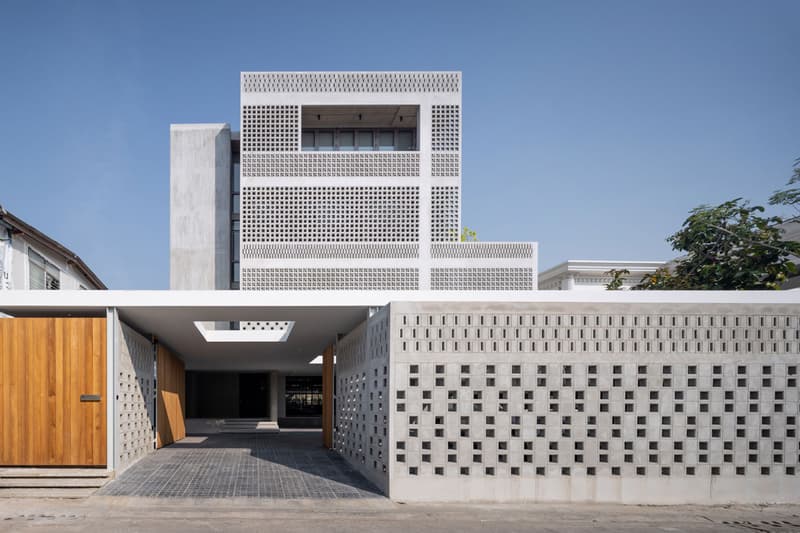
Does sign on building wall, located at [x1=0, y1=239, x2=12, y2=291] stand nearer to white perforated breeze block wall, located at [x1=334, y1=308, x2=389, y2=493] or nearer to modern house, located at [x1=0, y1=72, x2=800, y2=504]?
modern house, located at [x1=0, y1=72, x2=800, y2=504]

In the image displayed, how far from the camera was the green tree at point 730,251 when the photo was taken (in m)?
21.0

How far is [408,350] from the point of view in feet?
36.1

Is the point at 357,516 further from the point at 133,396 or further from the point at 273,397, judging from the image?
the point at 273,397

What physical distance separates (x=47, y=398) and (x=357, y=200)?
65.3ft

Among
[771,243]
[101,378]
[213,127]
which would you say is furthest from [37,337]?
[213,127]

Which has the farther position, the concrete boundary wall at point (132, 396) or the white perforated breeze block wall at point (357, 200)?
the white perforated breeze block wall at point (357, 200)

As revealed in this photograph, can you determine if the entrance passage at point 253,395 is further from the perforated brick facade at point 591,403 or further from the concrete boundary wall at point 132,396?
the perforated brick facade at point 591,403

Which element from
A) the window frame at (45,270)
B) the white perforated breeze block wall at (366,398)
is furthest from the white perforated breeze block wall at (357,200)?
the white perforated breeze block wall at (366,398)

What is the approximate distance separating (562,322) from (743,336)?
302 centimetres

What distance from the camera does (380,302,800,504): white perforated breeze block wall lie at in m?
10.9

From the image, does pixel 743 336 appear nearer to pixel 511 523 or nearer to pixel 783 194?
pixel 511 523

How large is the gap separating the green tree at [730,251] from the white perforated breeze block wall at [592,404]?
9.88 meters

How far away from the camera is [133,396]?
46.8ft

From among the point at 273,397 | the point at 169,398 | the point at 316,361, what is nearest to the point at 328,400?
the point at 169,398
